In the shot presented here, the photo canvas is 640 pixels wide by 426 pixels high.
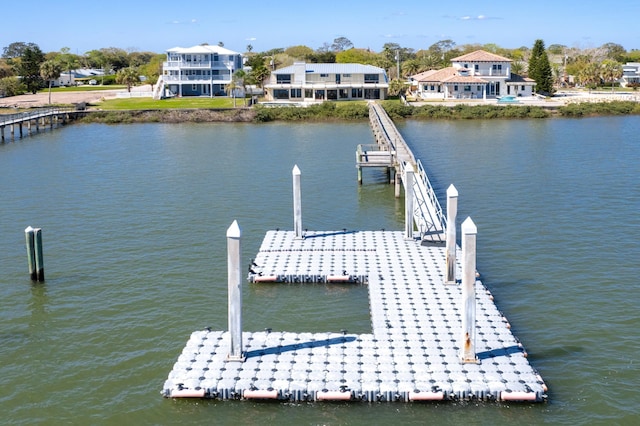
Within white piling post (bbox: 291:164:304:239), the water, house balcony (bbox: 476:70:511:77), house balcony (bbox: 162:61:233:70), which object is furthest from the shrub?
white piling post (bbox: 291:164:304:239)

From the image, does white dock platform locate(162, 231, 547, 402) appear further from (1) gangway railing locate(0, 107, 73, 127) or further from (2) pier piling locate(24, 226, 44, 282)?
(1) gangway railing locate(0, 107, 73, 127)

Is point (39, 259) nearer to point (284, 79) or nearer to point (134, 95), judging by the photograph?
point (284, 79)

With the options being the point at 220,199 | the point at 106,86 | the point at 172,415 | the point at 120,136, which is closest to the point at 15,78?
the point at 106,86

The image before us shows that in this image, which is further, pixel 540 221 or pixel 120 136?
pixel 120 136

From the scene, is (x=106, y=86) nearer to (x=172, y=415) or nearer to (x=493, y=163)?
(x=493, y=163)

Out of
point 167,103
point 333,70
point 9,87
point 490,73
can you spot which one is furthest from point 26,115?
point 490,73

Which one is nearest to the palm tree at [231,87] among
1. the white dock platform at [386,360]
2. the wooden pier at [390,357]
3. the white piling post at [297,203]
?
the white piling post at [297,203]
